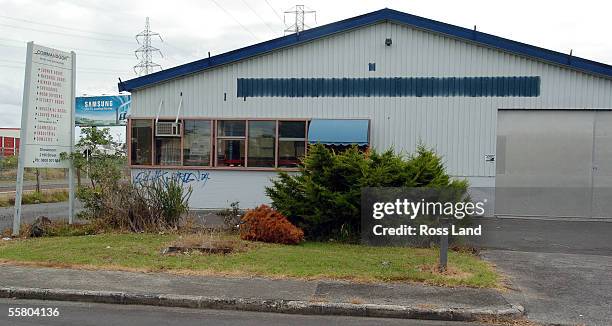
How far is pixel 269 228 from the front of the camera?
10.3 metres

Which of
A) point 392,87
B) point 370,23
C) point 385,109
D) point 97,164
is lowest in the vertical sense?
point 97,164

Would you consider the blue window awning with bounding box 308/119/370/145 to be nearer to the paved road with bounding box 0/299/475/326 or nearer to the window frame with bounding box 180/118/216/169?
the window frame with bounding box 180/118/216/169

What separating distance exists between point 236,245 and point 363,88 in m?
7.40

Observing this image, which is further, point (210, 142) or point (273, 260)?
point (210, 142)

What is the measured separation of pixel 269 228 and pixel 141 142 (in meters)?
7.72

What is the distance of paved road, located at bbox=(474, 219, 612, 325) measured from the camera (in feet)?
20.9

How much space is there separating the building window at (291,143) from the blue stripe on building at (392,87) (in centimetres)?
97

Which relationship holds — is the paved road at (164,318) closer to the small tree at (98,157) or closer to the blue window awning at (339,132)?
the small tree at (98,157)

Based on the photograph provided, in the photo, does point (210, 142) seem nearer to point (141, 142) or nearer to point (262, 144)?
point (262, 144)

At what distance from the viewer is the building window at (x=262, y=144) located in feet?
51.2

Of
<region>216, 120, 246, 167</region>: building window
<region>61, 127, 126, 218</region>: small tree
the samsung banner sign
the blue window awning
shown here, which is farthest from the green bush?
the samsung banner sign

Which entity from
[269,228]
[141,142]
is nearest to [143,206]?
[269,228]

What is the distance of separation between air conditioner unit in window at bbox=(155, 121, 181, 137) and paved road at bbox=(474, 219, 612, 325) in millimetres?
9396

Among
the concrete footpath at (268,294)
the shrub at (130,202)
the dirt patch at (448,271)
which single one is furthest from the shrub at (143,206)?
the dirt patch at (448,271)
